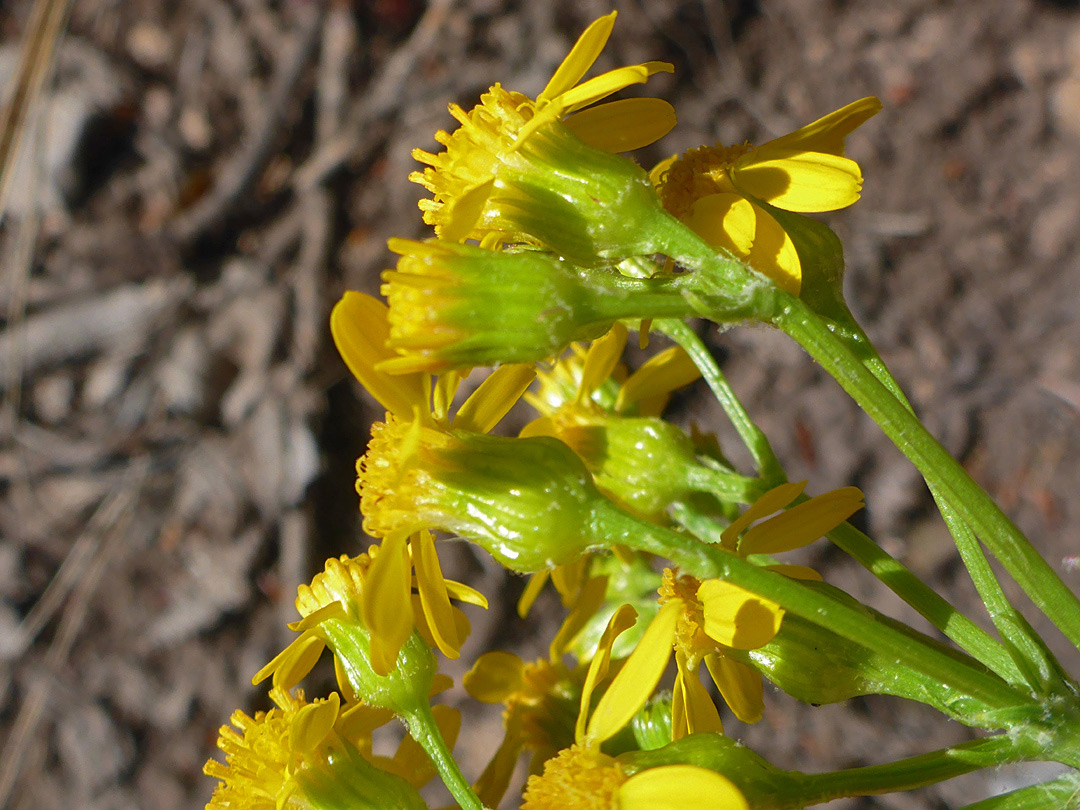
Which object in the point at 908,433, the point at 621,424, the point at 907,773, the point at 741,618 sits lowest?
the point at 907,773

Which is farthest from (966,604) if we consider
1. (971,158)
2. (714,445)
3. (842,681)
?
(842,681)

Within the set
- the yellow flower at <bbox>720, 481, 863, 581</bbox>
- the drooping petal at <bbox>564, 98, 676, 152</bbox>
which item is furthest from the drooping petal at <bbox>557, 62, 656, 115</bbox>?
the yellow flower at <bbox>720, 481, 863, 581</bbox>

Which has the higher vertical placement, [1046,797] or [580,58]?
[580,58]

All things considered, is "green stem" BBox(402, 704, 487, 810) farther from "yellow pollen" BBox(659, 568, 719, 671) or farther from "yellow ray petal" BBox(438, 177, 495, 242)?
"yellow ray petal" BBox(438, 177, 495, 242)

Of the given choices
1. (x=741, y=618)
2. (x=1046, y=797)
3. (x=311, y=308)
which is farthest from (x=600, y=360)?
(x=311, y=308)

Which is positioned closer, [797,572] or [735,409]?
[797,572]

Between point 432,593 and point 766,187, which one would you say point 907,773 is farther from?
point 766,187

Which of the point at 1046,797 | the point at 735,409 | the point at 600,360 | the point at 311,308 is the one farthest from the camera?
the point at 311,308

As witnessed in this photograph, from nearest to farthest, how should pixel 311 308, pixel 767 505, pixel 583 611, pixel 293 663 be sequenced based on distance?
pixel 767 505 < pixel 293 663 < pixel 583 611 < pixel 311 308
